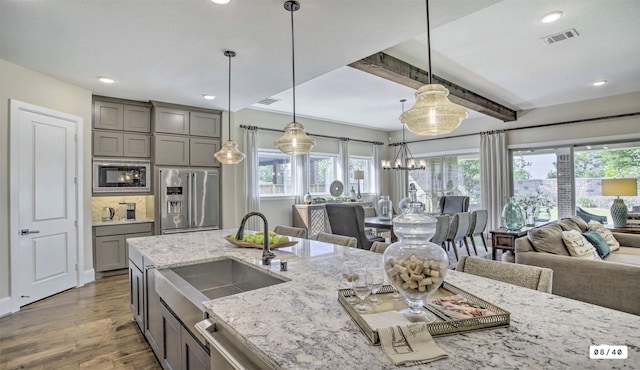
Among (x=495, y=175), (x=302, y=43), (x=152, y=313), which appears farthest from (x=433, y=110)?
(x=495, y=175)

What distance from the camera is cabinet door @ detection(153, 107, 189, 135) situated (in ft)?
16.4

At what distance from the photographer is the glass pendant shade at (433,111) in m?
1.84

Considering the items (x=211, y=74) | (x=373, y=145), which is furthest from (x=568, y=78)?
(x=211, y=74)

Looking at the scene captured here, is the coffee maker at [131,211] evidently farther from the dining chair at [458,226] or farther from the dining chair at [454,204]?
the dining chair at [454,204]

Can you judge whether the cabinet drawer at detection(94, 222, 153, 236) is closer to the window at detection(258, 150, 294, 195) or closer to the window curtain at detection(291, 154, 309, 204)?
the window at detection(258, 150, 294, 195)

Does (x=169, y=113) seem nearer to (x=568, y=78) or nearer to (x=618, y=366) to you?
(x=618, y=366)

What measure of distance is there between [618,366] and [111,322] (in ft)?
12.2

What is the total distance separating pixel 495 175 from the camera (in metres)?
6.93

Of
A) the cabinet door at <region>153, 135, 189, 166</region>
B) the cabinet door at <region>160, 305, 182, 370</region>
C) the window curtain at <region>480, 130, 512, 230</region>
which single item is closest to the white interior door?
the cabinet door at <region>153, 135, 189, 166</region>

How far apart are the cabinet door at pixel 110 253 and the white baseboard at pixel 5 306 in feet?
3.95

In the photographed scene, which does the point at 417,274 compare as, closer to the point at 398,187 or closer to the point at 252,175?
the point at 252,175

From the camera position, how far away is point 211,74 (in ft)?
12.7

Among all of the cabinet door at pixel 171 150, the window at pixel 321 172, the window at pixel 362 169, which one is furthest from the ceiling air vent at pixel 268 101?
the window at pixel 362 169

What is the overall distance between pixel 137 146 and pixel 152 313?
3444mm
